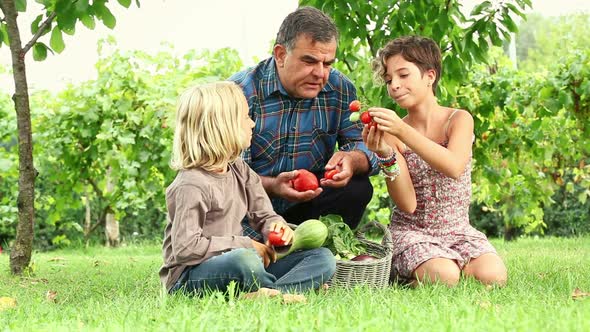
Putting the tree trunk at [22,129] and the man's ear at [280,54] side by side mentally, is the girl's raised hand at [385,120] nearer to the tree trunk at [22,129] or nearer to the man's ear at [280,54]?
the man's ear at [280,54]

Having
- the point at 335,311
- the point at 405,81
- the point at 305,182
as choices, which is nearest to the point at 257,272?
the point at 335,311

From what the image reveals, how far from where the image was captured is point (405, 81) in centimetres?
397

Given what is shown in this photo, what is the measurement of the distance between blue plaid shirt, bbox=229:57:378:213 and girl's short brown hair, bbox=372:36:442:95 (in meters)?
0.29

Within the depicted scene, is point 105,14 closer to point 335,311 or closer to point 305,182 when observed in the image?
point 305,182

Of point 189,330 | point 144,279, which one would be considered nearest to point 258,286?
point 189,330

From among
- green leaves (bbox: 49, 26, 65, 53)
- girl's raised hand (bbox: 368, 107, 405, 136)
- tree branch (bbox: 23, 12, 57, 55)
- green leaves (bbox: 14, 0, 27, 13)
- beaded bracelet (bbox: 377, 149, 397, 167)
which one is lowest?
beaded bracelet (bbox: 377, 149, 397, 167)

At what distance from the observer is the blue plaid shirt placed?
4.18 m

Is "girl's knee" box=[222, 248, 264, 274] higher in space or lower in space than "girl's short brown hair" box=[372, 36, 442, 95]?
lower

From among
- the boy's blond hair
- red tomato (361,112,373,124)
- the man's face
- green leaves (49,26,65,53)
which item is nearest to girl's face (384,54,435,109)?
the man's face

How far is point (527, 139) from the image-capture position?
7887mm

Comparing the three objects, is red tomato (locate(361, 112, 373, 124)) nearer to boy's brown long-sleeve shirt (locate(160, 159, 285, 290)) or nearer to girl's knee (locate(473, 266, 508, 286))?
boy's brown long-sleeve shirt (locate(160, 159, 285, 290))

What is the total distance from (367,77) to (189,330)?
3918 mm

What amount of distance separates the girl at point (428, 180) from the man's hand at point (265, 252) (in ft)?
2.28

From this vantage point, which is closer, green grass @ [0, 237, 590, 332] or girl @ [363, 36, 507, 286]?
green grass @ [0, 237, 590, 332]
